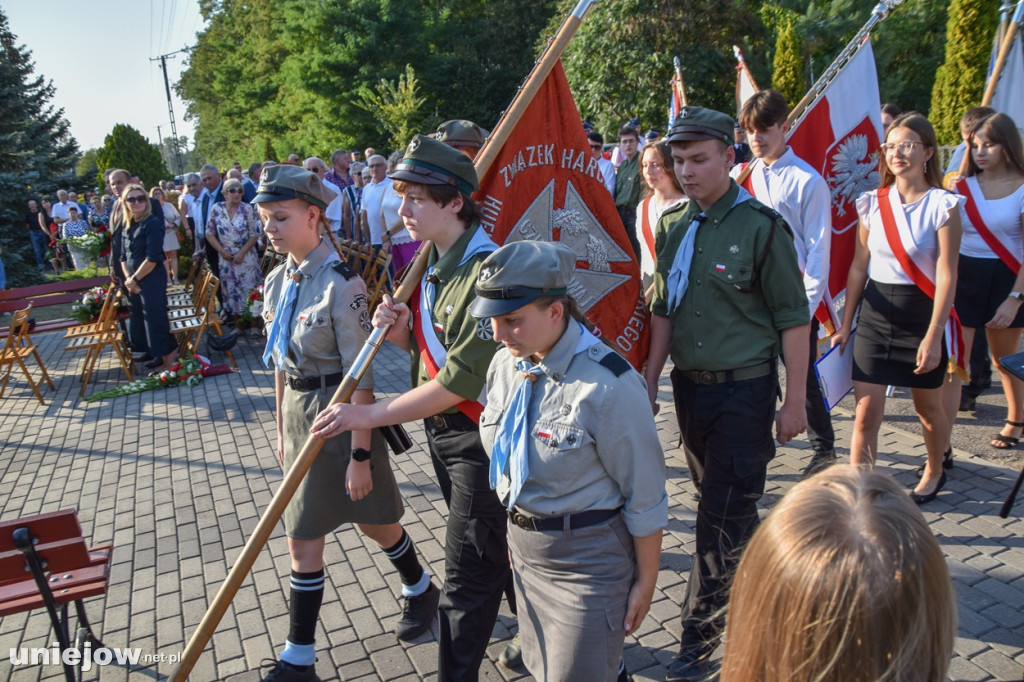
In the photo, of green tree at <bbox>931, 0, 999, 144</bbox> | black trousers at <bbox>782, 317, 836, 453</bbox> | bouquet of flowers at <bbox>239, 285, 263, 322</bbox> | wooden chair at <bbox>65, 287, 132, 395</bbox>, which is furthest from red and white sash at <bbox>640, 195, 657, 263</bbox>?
green tree at <bbox>931, 0, 999, 144</bbox>

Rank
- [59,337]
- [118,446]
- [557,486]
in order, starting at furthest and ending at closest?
[59,337], [118,446], [557,486]

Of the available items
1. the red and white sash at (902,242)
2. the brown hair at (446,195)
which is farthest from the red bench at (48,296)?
the red and white sash at (902,242)

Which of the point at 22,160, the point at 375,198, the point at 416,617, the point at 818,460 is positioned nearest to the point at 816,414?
the point at 818,460

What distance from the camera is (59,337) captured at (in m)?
12.8

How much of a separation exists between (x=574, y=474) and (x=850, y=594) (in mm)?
1160

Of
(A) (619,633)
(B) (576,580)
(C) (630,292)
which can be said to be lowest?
(A) (619,633)

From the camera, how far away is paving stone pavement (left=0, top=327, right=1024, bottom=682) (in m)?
3.58

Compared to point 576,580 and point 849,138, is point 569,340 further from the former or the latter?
point 849,138

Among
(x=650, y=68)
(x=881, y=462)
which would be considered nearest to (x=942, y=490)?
(x=881, y=462)

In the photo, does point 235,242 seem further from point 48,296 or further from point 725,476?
point 725,476

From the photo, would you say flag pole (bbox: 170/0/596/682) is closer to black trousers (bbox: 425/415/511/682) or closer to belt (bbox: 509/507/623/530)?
black trousers (bbox: 425/415/511/682)

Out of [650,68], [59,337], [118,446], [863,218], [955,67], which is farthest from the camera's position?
[650,68]

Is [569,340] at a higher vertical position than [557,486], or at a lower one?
higher

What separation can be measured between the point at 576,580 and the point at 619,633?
0.72 ft
